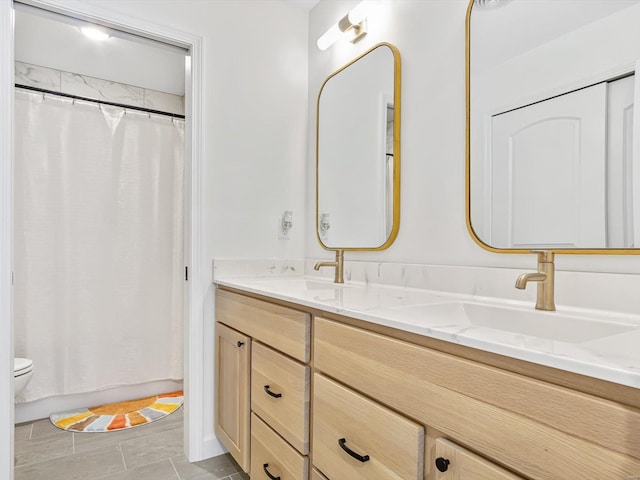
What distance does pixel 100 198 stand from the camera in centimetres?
254

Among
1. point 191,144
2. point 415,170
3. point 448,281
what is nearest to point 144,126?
point 191,144

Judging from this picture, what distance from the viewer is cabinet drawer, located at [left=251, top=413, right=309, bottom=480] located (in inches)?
47.6

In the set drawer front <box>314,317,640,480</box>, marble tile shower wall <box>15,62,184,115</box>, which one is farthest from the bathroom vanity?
marble tile shower wall <box>15,62,184,115</box>

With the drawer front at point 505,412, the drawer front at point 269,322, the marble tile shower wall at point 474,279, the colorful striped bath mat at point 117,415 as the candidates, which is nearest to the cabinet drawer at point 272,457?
the drawer front at point 269,322

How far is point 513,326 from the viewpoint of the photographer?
1.06m

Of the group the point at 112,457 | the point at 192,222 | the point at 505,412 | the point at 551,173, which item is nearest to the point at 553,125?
the point at 551,173

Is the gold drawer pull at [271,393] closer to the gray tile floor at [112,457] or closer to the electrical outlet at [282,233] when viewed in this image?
the gray tile floor at [112,457]

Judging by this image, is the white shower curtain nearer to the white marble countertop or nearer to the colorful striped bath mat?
the colorful striped bath mat

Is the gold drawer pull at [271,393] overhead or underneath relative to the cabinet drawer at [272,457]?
overhead

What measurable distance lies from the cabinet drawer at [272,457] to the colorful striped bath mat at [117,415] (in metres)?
1.12

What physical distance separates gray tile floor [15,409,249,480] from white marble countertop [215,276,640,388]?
94 centimetres

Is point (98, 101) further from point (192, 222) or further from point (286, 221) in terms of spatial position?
point (286, 221)

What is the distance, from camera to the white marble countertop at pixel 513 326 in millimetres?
563

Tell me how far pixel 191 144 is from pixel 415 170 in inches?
41.2
